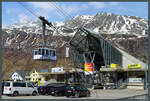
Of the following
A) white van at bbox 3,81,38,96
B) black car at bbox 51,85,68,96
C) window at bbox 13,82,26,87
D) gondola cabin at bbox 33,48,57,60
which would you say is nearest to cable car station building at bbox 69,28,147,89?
gondola cabin at bbox 33,48,57,60

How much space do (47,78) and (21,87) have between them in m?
56.0

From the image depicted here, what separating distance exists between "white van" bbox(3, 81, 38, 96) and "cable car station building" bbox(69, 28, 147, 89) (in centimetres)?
3453

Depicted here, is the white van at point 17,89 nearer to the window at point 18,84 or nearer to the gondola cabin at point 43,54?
the window at point 18,84

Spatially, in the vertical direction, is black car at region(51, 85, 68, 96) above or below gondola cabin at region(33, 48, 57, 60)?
below

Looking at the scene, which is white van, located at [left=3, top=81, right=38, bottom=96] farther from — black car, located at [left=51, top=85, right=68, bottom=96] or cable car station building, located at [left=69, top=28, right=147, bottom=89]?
cable car station building, located at [left=69, top=28, right=147, bottom=89]

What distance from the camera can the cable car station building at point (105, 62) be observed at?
61562 mm

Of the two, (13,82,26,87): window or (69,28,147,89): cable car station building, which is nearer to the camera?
(13,82,26,87): window

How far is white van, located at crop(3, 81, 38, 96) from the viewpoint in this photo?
25.9 metres

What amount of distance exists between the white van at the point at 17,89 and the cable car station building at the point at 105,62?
34.5 meters

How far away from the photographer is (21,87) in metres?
27.0

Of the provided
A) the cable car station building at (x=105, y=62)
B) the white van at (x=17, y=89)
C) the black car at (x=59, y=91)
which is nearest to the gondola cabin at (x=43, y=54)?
the cable car station building at (x=105, y=62)

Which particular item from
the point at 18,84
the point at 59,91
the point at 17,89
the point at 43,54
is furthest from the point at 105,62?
the point at 17,89

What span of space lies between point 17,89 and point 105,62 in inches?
1800

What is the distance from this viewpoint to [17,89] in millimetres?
26531
